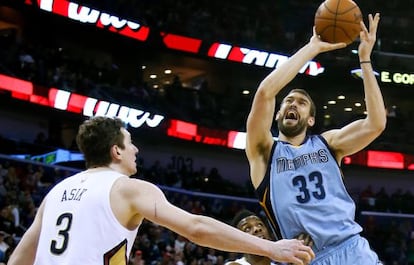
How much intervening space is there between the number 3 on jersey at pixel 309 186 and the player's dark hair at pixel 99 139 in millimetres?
1358

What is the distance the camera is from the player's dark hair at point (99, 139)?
3535 mm

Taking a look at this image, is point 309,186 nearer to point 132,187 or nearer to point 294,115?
point 294,115

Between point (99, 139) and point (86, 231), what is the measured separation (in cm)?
44

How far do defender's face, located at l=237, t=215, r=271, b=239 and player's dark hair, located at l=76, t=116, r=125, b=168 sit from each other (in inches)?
83.1

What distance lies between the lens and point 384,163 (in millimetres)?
26594

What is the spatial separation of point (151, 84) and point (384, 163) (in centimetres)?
858

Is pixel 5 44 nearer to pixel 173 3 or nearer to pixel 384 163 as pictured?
pixel 173 3

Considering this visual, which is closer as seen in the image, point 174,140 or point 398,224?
point 398,224

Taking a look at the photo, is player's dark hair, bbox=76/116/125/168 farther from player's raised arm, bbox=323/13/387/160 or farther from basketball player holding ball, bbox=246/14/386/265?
player's raised arm, bbox=323/13/387/160

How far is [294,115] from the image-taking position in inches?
185

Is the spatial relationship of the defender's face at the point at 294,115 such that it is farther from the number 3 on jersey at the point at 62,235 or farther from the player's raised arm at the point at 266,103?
the number 3 on jersey at the point at 62,235

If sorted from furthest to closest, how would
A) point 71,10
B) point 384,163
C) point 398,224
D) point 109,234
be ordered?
point 384,163
point 71,10
point 398,224
point 109,234

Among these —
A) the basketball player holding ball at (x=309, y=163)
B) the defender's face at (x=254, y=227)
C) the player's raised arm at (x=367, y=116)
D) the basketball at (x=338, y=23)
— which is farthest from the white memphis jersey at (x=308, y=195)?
the defender's face at (x=254, y=227)

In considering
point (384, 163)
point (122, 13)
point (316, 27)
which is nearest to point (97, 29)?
point (122, 13)
